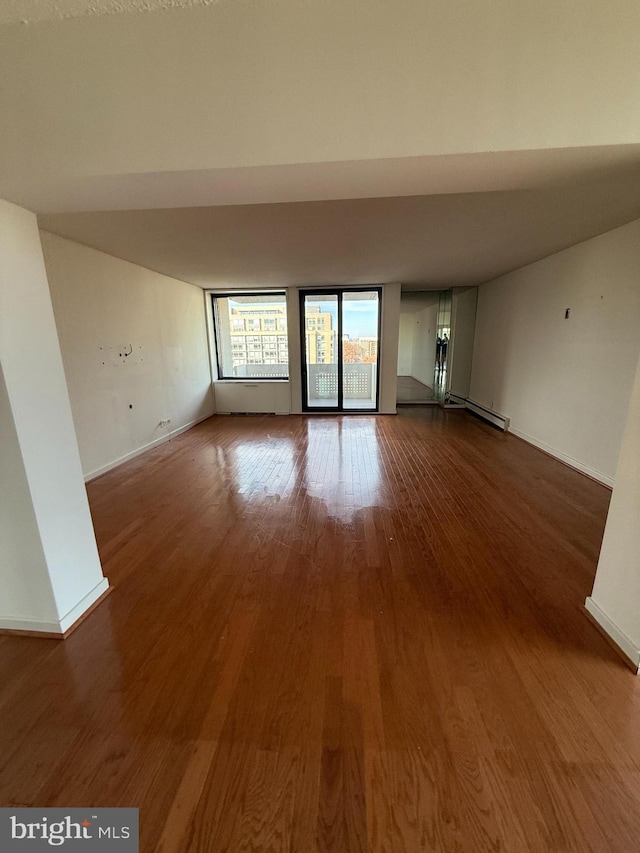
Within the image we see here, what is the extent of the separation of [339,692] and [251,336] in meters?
6.38

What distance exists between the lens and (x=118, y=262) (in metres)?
4.10

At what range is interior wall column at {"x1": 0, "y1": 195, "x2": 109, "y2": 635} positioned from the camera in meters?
1.42

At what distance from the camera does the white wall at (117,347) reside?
344 centimetres

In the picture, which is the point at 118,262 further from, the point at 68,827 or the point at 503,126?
the point at 68,827

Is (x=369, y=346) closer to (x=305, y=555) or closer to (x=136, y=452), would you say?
(x=136, y=452)

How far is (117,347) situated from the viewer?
13.5 ft

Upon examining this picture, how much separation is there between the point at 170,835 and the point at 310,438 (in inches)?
170

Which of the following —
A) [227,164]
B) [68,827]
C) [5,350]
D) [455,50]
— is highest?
[455,50]

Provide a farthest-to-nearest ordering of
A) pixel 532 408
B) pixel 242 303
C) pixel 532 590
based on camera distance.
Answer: pixel 242 303 < pixel 532 408 < pixel 532 590

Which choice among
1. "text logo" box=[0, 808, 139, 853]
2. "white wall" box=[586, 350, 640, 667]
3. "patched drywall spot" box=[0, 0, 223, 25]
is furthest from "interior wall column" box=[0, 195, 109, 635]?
"white wall" box=[586, 350, 640, 667]

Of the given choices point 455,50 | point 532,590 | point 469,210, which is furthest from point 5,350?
point 469,210

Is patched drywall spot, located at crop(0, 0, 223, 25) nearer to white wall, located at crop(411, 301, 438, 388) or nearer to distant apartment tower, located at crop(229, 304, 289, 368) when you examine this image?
distant apartment tower, located at crop(229, 304, 289, 368)

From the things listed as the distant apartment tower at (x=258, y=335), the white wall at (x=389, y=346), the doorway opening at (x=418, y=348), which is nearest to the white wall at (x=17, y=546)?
the distant apartment tower at (x=258, y=335)

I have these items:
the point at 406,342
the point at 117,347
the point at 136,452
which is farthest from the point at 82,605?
the point at 406,342
